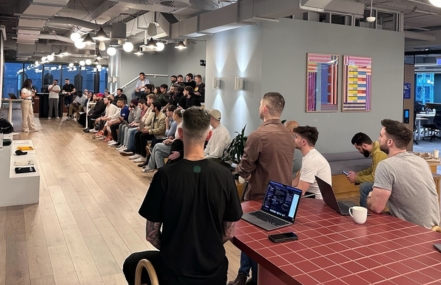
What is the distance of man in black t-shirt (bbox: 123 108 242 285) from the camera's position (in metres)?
1.96

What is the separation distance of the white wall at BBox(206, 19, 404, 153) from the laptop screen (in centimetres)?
479

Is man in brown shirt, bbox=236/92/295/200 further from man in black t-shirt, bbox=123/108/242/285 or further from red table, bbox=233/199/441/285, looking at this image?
man in black t-shirt, bbox=123/108/242/285

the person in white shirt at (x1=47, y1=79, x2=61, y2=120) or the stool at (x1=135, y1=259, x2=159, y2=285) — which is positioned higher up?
the person in white shirt at (x1=47, y1=79, x2=61, y2=120)

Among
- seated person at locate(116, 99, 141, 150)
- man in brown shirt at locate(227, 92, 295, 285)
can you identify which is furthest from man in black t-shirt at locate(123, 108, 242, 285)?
seated person at locate(116, 99, 141, 150)

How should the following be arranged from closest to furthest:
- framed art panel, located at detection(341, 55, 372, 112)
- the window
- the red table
A: the red table
framed art panel, located at detection(341, 55, 372, 112)
the window

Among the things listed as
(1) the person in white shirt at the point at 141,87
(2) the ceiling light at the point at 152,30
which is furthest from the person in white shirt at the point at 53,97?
(2) the ceiling light at the point at 152,30

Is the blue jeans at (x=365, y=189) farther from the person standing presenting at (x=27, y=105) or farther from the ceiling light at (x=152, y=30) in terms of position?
the person standing presenting at (x=27, y=105)

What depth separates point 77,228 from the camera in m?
4.56

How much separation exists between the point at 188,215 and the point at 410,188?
1.49m

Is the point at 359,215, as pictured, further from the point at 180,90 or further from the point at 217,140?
the point at 180,90

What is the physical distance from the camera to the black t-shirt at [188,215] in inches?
77.1

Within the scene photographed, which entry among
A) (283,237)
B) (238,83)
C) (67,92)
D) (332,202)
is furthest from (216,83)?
(67,92)

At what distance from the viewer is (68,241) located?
13.7 ft

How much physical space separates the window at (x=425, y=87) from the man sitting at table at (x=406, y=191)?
21.5 meters
